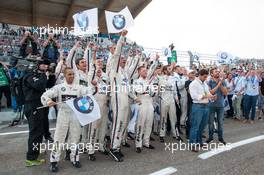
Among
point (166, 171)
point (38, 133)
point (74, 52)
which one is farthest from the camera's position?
point (74, 52)

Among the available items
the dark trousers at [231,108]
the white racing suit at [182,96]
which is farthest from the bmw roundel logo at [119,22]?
the dark trousers at [231,108]

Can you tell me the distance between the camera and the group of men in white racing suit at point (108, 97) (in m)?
4.73

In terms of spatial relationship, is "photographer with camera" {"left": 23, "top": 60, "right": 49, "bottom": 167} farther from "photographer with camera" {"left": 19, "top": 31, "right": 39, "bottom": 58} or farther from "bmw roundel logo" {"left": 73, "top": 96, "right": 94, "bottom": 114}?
"photographer with camera" {"left": 19, "top": 31, "right": 39, "bottom": 58}

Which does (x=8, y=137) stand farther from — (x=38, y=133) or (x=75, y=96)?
(x=75, y=96)

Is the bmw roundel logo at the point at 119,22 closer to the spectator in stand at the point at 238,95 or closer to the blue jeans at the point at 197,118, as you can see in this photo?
the blue jeans at the point at 197,118

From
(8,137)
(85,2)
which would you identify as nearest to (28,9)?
(85,2)

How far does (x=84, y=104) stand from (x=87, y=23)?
2793 mm

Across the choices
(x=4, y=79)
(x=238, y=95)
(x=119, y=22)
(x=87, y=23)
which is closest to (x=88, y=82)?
(x=119, y=22)

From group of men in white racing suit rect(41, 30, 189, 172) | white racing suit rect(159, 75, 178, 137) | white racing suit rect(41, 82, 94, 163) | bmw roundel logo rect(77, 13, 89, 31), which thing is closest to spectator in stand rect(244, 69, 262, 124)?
white racing suit rect(159, 75, 178, 137)

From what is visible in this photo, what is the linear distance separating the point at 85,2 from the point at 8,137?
20.4 m

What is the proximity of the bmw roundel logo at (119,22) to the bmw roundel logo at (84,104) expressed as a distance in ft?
6.99

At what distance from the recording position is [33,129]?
4.87m

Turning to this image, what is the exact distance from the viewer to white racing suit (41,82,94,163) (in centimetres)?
460

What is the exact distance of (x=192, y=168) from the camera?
15.7 feet
